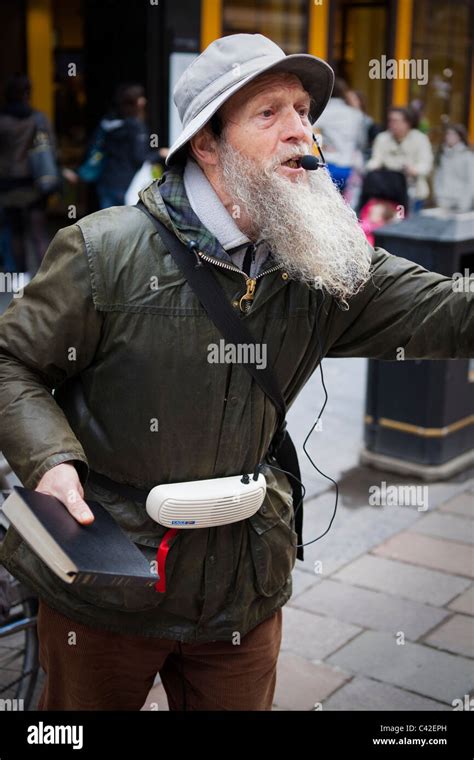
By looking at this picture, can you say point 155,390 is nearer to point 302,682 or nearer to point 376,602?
point 302,682

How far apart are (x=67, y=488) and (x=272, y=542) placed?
584 mm

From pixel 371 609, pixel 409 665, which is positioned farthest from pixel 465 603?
pixel 409 665

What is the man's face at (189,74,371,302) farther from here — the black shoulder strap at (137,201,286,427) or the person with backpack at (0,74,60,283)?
the person with backpack at (0,74,60,283)

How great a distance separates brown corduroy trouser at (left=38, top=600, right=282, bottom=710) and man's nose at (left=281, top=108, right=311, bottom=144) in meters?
1.13

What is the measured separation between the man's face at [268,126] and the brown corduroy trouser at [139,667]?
3.57 feet

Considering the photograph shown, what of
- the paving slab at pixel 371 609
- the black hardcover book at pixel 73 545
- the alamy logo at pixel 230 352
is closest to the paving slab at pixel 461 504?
the paving slab at pixel 371 609

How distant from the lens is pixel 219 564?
2334 mm

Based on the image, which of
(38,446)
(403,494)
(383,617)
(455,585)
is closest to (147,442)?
(38,446)

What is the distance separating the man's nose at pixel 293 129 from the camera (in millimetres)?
2262

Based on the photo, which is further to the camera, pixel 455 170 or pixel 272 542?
pixel 455 170

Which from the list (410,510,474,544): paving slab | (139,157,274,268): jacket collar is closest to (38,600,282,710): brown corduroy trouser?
(139,157,274,268): jacket collar

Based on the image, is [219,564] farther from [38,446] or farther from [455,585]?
[455,585]

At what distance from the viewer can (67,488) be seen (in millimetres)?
2021
